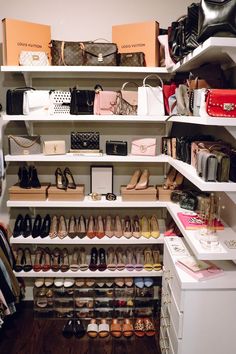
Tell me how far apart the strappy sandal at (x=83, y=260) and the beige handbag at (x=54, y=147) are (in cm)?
90

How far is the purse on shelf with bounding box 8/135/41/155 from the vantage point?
8.47 ft

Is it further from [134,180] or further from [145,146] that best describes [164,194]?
[145,146]

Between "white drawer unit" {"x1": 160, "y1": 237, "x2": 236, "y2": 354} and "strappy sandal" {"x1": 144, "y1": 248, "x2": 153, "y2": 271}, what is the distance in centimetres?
82

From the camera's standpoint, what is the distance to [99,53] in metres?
2.44

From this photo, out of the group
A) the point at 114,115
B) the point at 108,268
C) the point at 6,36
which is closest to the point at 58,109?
the point at 114,115

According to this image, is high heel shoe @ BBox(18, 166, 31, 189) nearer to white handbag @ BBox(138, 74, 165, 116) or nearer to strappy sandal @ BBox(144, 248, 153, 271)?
white handbag @ BBox(138, 74, 165, 116)

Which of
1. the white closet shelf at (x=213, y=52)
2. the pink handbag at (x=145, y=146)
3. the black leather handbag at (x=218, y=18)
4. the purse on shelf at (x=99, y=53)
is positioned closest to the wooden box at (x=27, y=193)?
the pink handbag at (x=145, y=146)

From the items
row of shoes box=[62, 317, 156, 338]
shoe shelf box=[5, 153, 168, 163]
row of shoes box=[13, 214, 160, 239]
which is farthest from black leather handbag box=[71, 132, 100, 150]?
row of shoes box=[62, 317, 156, 338]

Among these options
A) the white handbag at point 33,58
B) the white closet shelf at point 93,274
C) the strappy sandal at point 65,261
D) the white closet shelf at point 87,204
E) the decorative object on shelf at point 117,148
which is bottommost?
the white closet shelf at point 93,274

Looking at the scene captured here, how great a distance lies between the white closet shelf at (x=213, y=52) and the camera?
1.49 m

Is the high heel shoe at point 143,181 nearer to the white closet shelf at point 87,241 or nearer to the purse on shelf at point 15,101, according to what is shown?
the white closet shelf at point 87,241

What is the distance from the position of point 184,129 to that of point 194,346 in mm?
1633

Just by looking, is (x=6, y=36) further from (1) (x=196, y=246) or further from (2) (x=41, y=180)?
(1) (x=196, y=246)

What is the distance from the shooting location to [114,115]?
249cm
